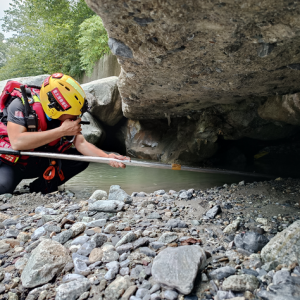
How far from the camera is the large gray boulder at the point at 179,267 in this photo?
101cm

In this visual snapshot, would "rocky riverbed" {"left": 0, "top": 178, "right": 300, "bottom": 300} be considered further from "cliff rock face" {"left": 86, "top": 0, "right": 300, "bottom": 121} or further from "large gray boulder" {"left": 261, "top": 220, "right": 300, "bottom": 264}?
"cliff rock face" {"left": 86, "top": 0, "right": 300, "bottom": 121}

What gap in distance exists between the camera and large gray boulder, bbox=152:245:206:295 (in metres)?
1.01

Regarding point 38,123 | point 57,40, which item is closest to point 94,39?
point 57,40

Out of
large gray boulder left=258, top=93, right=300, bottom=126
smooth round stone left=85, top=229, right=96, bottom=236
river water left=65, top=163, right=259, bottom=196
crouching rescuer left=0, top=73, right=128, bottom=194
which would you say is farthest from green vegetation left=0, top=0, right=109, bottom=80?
smooth round stone left=85, top=229, right=96, bottom=236

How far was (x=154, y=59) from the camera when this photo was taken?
6.56ft

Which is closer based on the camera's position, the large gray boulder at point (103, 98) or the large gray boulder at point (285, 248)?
the large gray boulder at point (285, 248)

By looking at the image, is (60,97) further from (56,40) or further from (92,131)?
(56,40)

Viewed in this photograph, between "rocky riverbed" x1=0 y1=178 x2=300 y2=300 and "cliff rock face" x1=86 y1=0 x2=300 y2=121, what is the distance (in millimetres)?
1257

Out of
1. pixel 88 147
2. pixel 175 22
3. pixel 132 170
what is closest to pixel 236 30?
pixel 175 22

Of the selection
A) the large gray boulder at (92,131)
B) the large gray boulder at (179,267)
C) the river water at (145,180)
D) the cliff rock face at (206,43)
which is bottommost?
the river water at (145,180)

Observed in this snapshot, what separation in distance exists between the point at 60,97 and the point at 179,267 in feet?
6.73

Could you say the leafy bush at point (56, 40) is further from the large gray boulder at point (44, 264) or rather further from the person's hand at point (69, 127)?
the large gray boulder at point (44, 264)

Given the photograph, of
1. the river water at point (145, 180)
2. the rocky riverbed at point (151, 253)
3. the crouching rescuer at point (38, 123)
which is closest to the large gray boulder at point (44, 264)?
the rocky riverbed at point (151, 253)

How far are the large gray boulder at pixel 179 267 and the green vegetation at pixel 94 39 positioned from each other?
31.9 ft
